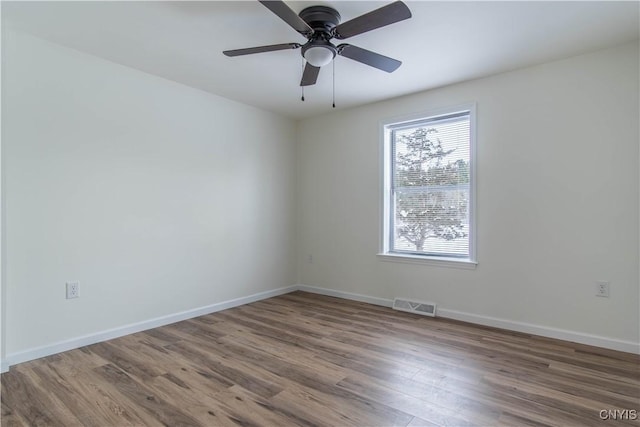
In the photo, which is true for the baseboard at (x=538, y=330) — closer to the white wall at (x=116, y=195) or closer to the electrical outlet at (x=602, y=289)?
the electrical outlet at (x=602, y=289)

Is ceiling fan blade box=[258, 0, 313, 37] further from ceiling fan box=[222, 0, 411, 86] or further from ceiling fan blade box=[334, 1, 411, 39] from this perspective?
ceiling fan blade box=[334, 1, 411, 39]

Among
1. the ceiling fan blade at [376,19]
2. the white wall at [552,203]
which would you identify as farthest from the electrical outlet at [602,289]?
the ceiling fan blade at [376,19]

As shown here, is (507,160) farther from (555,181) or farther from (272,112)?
(272,112)

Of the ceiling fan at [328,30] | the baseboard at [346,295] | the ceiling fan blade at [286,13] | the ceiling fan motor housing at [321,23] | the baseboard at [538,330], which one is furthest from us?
the baseboard at [346,295]

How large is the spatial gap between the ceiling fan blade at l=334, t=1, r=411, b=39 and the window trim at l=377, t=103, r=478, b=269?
1766 mm

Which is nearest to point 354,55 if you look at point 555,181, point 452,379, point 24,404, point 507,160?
point 507,160

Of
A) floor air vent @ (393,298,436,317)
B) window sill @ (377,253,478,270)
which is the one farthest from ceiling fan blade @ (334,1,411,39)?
floor air vent @ (393,298,436,317)

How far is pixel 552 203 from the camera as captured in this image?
2924 mm

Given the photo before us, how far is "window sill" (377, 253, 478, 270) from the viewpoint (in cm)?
336

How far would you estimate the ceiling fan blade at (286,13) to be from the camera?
1.72 m

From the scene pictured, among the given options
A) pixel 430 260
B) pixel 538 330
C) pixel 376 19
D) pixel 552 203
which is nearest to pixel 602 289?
pixel 538 330

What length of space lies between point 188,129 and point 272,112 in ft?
4.17

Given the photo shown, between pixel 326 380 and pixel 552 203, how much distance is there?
7.91ft

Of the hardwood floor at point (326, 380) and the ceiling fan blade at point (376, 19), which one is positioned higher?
the ceiling fan blade at point (376, 19)
